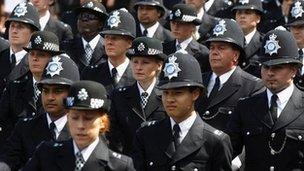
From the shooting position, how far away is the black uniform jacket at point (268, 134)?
11.0 metres

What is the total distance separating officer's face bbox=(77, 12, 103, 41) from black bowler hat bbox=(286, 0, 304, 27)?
267 centimetres

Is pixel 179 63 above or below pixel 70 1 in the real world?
above

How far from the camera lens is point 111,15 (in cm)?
1473

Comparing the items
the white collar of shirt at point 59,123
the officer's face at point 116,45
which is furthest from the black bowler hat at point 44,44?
the white collar of shirt at point 59,123

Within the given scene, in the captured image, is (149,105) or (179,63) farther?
(149,105)

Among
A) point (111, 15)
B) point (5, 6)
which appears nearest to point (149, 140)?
point (111, 15)

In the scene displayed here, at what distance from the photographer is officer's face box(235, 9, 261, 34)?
15956 millimetres

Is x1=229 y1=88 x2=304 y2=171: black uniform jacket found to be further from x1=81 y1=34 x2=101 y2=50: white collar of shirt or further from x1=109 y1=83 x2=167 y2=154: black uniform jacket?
x1=81 y1=34 x2=101 y2=50: white collar of shirt

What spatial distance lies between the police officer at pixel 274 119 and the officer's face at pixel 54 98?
5.75 feet

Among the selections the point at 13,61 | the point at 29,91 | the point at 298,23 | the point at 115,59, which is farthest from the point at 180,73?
the point at 298,23

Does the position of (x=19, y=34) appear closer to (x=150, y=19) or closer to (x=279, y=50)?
(x=150, y=19)

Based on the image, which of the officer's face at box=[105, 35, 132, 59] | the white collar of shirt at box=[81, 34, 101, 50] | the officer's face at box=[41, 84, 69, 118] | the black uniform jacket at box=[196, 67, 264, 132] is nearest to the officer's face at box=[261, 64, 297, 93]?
the black uniform jacket at box=[196, 67, 264, 132]

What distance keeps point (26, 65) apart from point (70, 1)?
237 inches

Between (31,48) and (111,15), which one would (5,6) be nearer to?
(111,15)
